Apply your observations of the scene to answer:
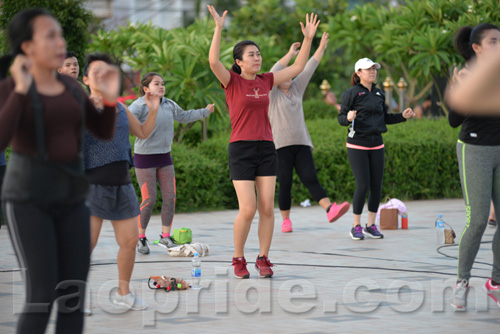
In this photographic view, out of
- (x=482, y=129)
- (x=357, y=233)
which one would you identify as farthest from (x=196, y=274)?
(x=357, y=233)

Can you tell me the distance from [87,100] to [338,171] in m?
10.5

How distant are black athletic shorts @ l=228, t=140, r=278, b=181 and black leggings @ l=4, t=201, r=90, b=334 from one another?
331 cm

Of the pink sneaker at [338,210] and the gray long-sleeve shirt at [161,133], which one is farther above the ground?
the gray long-sleeve shirt at [161,133]

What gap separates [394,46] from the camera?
17.9 m

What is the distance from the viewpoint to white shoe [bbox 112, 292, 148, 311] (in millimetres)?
6102

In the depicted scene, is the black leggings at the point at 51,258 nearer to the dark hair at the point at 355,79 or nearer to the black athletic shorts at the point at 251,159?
the black athletic shorts at the point at 251,159

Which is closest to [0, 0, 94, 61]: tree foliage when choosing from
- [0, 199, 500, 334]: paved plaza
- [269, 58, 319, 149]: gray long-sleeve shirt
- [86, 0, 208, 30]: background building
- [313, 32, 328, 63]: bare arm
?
[0, 199, 500, 334]: paved plaza

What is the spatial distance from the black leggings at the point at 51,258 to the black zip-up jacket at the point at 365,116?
6.08 m

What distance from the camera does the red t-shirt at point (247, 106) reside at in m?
7.29

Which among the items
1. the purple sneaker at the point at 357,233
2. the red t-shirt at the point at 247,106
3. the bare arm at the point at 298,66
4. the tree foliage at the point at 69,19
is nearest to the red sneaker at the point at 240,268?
the red t-shirt at the point at 247,106

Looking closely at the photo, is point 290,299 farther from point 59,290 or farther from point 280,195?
point 280,195

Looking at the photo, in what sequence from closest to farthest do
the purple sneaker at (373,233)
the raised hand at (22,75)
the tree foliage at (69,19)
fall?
the raised hand at (22,75)
the purple sneaker at (373,233)
the tree foliage at (69,19)

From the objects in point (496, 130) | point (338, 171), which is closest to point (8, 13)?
point (338, 171)

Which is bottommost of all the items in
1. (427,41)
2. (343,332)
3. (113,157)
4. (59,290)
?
(343,332)
